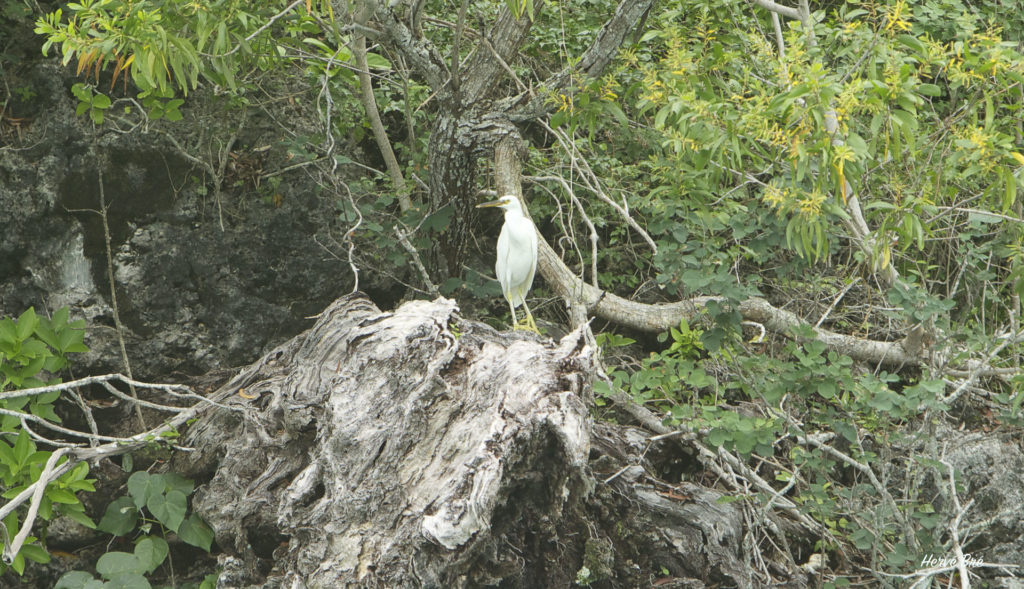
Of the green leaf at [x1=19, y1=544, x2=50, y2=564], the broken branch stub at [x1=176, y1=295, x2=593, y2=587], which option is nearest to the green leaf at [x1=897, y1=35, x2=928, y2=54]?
the broken branch stub at [x1=176, y1=295, x2=593, y2=587]

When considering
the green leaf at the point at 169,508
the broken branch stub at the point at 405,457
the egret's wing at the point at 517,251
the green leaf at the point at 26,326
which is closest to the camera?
the broken branch stub at the point at 405,457

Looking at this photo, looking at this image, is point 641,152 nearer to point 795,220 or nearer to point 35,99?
point 795,220

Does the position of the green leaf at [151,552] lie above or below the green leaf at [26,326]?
below

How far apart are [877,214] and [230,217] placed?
298 centimetres

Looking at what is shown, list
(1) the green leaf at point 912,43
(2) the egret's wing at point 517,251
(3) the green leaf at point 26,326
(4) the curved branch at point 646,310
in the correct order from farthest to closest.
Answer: (4) the curved branch at point 646,310, (2) the egret's wing at point 517,251, (3) the green leaf at point 26,326, (1) the green leaf at point 912,43

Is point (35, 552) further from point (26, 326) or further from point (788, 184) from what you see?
point (788, 184)

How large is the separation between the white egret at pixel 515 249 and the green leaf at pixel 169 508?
153cm

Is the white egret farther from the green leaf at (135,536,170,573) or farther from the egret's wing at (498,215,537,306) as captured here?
the green leaf at (135,536,170,573)

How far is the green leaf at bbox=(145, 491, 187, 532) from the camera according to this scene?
2.67 m

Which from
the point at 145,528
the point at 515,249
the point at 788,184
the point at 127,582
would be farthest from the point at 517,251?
the point at 127,582

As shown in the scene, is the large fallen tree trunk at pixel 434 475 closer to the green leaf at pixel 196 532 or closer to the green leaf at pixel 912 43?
the green leaf at pixel 196 532

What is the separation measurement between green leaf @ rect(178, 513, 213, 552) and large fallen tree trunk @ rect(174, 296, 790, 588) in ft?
0.37

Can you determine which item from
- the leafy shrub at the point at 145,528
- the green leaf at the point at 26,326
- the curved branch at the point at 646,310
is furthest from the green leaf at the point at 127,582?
the curved branch at the point at 646,310

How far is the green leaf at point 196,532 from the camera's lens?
2.72m
